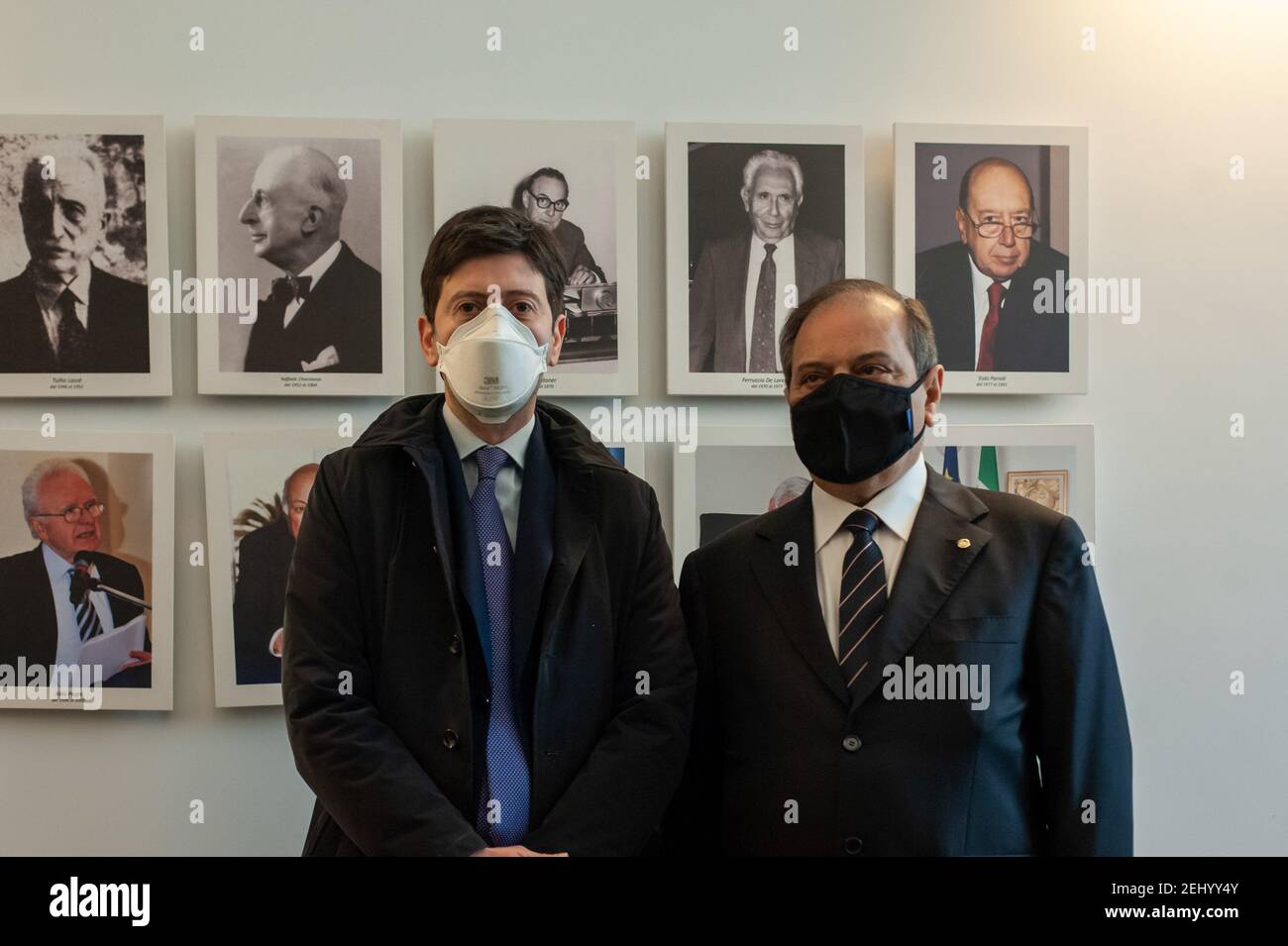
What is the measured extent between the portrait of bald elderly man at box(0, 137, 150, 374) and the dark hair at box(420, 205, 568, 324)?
1.25m

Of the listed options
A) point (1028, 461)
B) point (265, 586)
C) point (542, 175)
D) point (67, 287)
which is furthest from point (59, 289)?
point (1028, 461)

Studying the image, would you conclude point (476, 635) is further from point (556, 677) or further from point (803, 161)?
point (803, 161)

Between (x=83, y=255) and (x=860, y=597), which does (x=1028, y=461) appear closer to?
(x=860, y=597)

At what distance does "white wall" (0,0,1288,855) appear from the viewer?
3.06 meters

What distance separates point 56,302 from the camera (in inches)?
120

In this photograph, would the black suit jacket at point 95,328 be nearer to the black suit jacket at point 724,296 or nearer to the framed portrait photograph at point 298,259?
the framed portrait photograph at point 298,259

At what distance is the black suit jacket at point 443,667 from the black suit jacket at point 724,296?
107 cm

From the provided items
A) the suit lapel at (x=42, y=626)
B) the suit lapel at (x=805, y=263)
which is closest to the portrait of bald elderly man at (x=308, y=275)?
the suit lapel at (x=42, y=626)

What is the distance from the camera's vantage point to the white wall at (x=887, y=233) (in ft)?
10.0

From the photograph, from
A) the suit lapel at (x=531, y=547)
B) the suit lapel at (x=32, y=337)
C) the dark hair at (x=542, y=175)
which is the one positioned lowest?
the suit lapel at (x=531, y=547)

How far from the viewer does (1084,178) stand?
323 centimetres

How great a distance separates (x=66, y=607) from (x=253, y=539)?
0.53m

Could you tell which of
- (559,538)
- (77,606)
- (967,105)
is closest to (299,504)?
(77,606)
